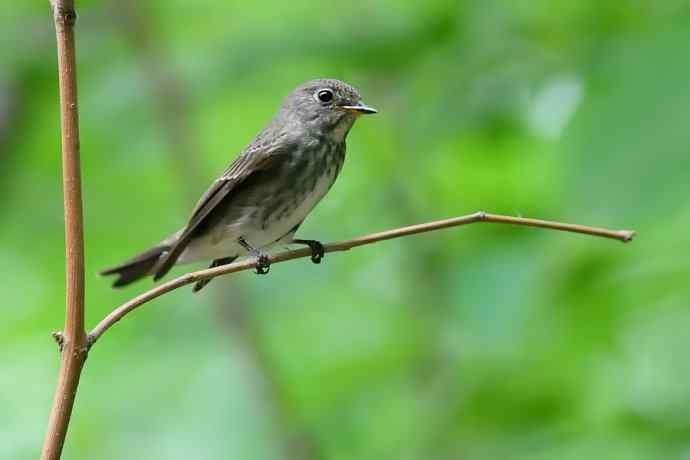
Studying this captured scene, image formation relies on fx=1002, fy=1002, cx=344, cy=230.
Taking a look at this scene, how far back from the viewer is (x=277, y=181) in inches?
138

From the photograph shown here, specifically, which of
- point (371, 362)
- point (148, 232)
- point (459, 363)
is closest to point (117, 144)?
point (148, 232)

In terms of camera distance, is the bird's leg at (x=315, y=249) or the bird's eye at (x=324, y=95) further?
the bird's eye at (x=324, y=95)

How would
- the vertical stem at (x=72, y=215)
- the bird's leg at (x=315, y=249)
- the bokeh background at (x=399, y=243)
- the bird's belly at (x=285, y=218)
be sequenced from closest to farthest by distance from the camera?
1. the vertical stem at (x=72, y=215)
2. the bird's leg at (x=315, y=249)
3. the bokeh background at (x=399, y=243)
4. the bird's belly at (x=285, y=218)

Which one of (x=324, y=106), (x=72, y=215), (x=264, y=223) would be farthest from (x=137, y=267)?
(x=72, y=215)

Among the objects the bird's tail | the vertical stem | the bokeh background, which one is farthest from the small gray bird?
the vertical stem

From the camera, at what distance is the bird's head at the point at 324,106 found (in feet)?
11.7

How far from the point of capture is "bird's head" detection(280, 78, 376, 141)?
355 centimetres

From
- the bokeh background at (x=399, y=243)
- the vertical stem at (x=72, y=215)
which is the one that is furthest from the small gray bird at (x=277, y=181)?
the vertical stem at (x=72, y=215)

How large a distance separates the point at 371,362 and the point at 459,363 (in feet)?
0.99

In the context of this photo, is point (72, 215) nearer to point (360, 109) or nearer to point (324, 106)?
point (360, 109)

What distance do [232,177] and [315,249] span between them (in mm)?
934

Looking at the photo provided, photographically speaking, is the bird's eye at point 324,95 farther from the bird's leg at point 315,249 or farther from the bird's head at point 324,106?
the bird's leg at point 315,249

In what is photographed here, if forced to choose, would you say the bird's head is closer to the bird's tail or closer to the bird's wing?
the bird's wing

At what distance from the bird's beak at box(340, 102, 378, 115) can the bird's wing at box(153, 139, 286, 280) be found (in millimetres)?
271
